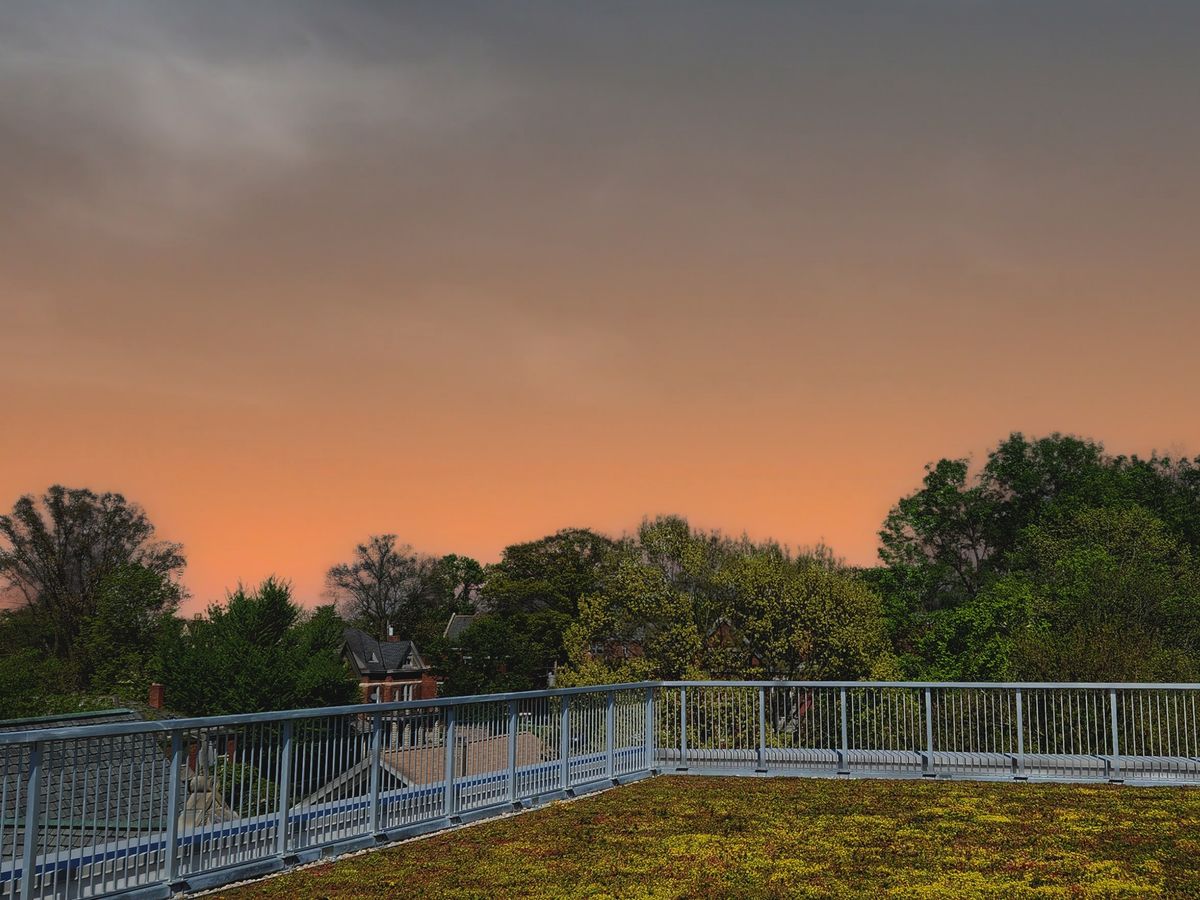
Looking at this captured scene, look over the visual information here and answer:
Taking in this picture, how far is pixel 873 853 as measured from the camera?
42.4ft

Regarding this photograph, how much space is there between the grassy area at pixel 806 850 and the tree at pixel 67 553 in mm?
67043

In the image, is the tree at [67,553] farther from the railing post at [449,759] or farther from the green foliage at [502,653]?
the railing post at [449,759]

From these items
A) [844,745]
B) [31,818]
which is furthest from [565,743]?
[31,818]

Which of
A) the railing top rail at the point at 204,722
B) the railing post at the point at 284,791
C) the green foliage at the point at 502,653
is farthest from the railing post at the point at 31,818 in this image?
the green foliage at the point at 502,653

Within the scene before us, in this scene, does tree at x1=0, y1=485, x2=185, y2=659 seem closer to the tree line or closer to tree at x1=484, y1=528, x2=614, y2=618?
the tree line

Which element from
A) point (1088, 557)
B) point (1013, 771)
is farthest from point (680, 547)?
point (1013, 771)

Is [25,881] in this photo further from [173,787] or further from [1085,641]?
[1085,641]

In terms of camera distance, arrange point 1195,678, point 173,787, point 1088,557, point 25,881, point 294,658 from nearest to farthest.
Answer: point 25,881 → point 173,787 → point 1195,678 → point 1088,557 → point 294,658

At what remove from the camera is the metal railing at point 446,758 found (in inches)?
393

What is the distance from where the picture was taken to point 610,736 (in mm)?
20125

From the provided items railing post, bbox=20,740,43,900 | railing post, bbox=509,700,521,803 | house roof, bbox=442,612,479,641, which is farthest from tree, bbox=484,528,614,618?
railing post, bbox=20,740,43,900

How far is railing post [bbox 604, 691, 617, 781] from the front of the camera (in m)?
20.1

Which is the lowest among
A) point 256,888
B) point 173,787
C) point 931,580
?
point 256,888

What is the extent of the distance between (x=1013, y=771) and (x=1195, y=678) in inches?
774
